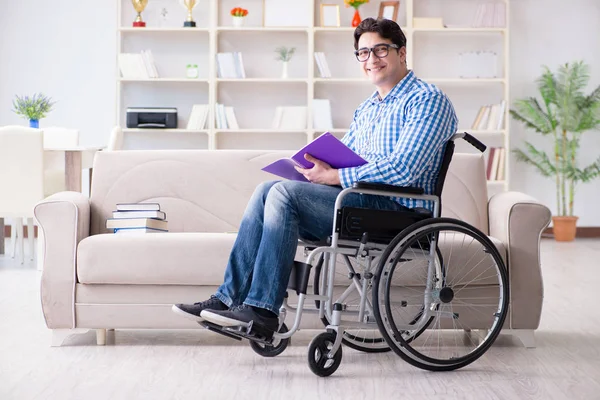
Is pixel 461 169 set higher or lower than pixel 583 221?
higher

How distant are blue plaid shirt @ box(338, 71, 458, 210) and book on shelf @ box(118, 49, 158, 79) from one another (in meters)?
4.54

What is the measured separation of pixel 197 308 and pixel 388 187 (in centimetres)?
66

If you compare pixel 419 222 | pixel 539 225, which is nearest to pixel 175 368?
pixel 419 222

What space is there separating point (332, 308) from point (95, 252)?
89 centimetres

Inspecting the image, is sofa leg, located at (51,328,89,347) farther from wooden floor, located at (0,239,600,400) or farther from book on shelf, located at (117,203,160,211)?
book on shelf, located at (117,203,160,211)

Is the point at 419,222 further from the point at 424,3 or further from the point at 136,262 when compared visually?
the point at 424,3

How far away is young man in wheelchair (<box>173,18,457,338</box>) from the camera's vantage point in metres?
2.55

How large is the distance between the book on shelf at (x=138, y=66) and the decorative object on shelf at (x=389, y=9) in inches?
74.6

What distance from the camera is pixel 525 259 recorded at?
10.0ft

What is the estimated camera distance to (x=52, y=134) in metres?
6.39

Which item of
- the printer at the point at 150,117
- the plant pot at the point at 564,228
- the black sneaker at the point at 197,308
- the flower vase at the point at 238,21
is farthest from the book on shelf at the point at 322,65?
the black sneaker at the point at 197,308

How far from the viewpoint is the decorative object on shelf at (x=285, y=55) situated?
7.22m

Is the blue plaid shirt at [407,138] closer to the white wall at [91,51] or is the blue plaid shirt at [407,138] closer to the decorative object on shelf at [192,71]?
the decorative object on shelf at [192,71]

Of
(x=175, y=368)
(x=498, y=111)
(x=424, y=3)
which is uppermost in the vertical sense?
(x=424, y=3)
